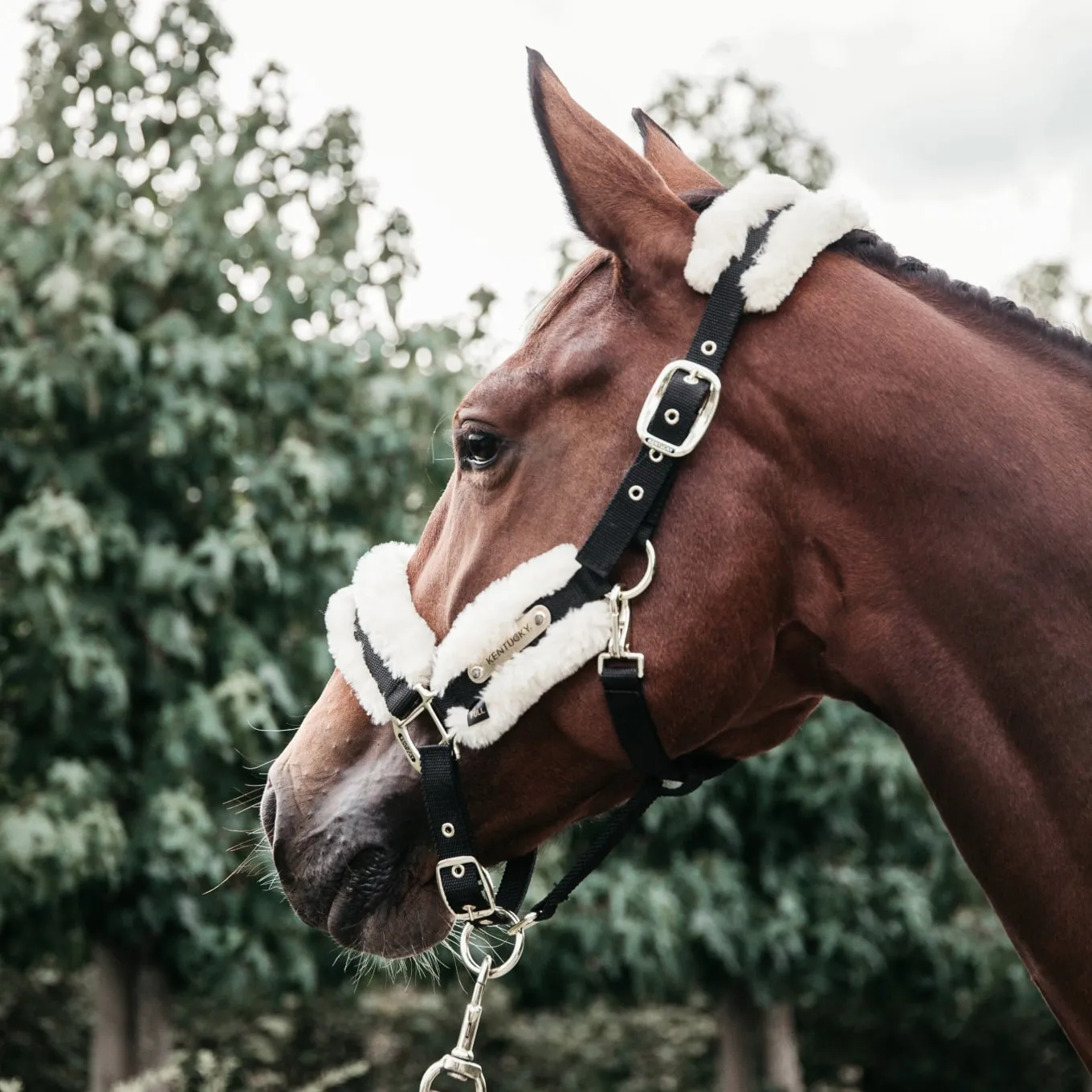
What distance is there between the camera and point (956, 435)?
1.82 meters

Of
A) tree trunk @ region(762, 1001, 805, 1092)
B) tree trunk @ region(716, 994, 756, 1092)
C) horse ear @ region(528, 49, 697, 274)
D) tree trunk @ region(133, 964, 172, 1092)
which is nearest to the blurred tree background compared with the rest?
tree trunk @ region(133, 964, 172, 1092)

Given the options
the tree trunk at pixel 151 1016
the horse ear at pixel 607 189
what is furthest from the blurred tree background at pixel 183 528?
the horse ear at pixel 607 189

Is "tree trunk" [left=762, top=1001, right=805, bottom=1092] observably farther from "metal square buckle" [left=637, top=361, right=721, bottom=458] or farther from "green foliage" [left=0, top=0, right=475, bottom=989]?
"metal square buckle" [left=637, top=361, right=721, bottom=458]

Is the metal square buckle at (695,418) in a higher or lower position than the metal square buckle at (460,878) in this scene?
higher

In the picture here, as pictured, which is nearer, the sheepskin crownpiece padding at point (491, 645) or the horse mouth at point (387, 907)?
the sheepskin crownpiece padding at point (491, 645)

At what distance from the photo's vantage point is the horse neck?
175 centimetres

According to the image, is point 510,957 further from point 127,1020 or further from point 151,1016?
point 127,1020

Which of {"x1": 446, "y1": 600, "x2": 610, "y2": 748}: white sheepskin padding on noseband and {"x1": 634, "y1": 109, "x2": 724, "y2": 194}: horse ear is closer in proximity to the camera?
{"x1": 446, "y1": 600, "x2": 610, "y2": 748}: white sheepskin padding on noseband

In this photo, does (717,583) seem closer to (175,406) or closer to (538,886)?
(175,406)

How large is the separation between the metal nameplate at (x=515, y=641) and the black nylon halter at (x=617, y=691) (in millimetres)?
16

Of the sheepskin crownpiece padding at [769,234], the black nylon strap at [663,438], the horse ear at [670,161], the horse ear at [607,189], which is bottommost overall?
the black nylon strap at [663,438]

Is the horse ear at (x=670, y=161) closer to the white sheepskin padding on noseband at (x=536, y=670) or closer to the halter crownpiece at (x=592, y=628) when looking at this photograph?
the halter crownpiece at (x=592, y=628)

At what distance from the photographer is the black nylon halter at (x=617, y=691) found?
1.90 metres

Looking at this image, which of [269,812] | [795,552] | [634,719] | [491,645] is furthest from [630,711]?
[269,812]
